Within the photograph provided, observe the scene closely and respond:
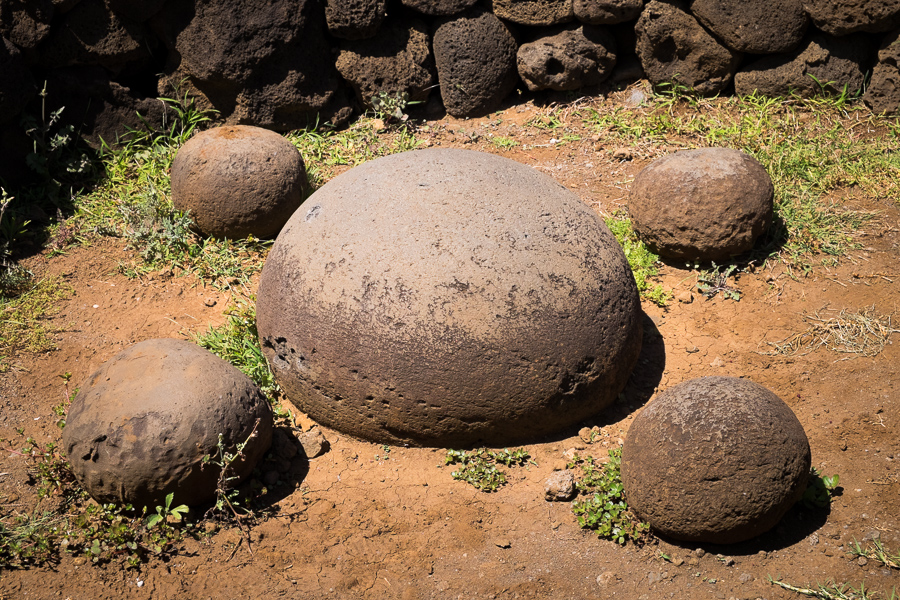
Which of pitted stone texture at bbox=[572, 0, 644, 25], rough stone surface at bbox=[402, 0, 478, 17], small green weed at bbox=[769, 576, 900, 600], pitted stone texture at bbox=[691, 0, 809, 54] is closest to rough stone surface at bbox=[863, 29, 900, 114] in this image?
pitted stone texture at bbox=[691, 0, 809, 54]

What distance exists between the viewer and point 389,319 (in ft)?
9.91

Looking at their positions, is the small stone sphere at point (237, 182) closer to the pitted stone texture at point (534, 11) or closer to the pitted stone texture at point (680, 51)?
the pitted stone texture at point (534, 11)

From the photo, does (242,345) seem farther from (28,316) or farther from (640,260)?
(640,260)

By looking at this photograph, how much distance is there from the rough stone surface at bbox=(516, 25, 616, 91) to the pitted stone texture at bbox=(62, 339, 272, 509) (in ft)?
13.3

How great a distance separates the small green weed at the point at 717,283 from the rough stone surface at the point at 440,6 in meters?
3.01

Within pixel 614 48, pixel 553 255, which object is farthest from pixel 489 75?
pixel 553 255

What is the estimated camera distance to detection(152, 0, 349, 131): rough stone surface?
5445 mm

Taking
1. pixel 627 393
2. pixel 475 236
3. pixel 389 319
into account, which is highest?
pixel 475 236

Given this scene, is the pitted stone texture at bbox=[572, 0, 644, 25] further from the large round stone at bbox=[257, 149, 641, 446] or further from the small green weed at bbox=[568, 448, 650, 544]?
the small green weed at bbox=[568, 448, 650, 544]

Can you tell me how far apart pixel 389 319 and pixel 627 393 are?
139 cm

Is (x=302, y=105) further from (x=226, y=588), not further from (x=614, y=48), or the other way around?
(x=226, y=588)

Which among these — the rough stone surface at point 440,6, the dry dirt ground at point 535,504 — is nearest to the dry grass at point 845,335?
the dry dirt ground at point 535,504

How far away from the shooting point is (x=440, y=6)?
19.1 ft

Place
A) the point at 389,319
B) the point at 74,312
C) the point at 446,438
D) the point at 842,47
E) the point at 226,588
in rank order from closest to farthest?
the point at 226,588 → the point at 389,319 → the point at 446,438 → the point at 74,312 → the point at 842,47
